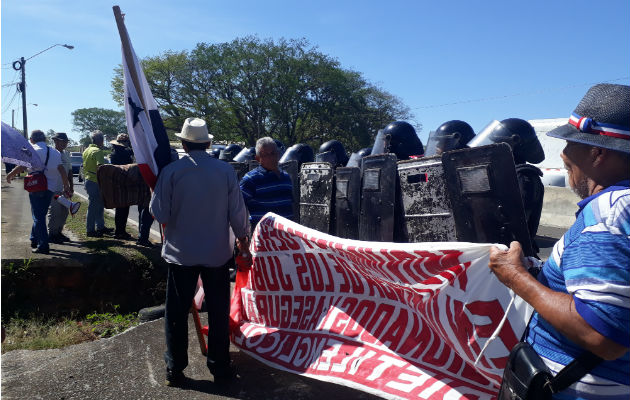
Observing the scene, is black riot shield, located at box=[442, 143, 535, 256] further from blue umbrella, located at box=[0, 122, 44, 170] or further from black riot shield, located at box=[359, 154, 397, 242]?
blue umbrella, located at box=[0, 122, 44, 170]

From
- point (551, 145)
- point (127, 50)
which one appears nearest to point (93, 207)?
point (127, 50)

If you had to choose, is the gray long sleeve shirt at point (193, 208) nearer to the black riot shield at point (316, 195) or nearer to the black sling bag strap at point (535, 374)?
the black riot shield at point (316, 195)

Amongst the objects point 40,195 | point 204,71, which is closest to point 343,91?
point 204,71

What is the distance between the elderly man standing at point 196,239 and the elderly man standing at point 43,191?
12.3ft

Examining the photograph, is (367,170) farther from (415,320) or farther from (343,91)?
(343,91)

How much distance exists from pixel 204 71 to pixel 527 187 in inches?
1487

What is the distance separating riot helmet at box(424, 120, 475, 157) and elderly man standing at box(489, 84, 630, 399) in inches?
136

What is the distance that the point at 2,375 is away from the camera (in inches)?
155

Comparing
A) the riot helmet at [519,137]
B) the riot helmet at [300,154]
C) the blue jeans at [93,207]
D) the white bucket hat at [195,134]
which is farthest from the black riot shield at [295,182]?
the blue jeans at [93,207]

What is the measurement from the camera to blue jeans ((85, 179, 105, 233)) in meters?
8.15

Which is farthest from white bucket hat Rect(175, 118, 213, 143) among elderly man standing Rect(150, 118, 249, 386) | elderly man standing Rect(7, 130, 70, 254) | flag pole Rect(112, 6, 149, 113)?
elderly man standing Rect(7, 130, 70, 254)

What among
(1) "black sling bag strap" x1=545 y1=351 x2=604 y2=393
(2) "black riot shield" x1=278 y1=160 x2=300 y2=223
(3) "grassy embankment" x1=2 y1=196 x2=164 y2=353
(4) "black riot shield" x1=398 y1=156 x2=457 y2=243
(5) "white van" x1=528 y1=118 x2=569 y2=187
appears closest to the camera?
(1) "black sling bag strap" x1=545 y1=351 x2=604 y2=393

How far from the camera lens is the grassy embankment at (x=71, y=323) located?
5.07m

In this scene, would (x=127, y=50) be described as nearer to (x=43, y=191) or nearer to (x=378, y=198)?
(x=378, y=198)
